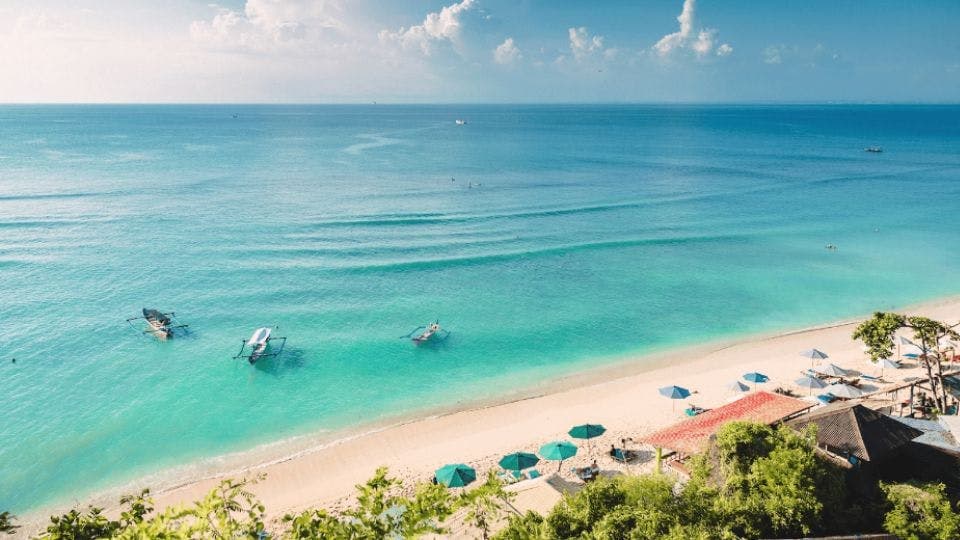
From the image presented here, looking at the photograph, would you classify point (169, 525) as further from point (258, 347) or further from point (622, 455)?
point (258, 347)

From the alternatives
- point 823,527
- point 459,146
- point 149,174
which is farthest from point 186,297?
point 459,146

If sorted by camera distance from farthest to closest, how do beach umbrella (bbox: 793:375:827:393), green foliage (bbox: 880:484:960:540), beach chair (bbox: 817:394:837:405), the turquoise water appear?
the turquoise water → beach umbrella (bbox: 793:375:827:393) → beach chair (bbox: 817:394:837:405) → green foliage (bbox: 880:484:960:540)

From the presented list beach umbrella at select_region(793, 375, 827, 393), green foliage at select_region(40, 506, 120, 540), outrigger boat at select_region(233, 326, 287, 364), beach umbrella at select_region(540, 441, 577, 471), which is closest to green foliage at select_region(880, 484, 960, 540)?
beach umbrella at select_region(540, 441, 577, 471)

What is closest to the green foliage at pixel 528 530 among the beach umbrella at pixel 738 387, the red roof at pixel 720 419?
the red roof at pixel 720 419

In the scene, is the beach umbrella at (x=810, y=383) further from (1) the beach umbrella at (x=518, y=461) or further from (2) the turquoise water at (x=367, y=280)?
(1) the beach umbrella at (x=518, y=461)

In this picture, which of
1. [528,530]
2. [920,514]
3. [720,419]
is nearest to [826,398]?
[720,419]

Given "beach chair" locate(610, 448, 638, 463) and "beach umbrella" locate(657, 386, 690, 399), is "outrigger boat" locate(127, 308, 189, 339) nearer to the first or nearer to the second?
"beach chair" locate(610, 448, 638, 463)
